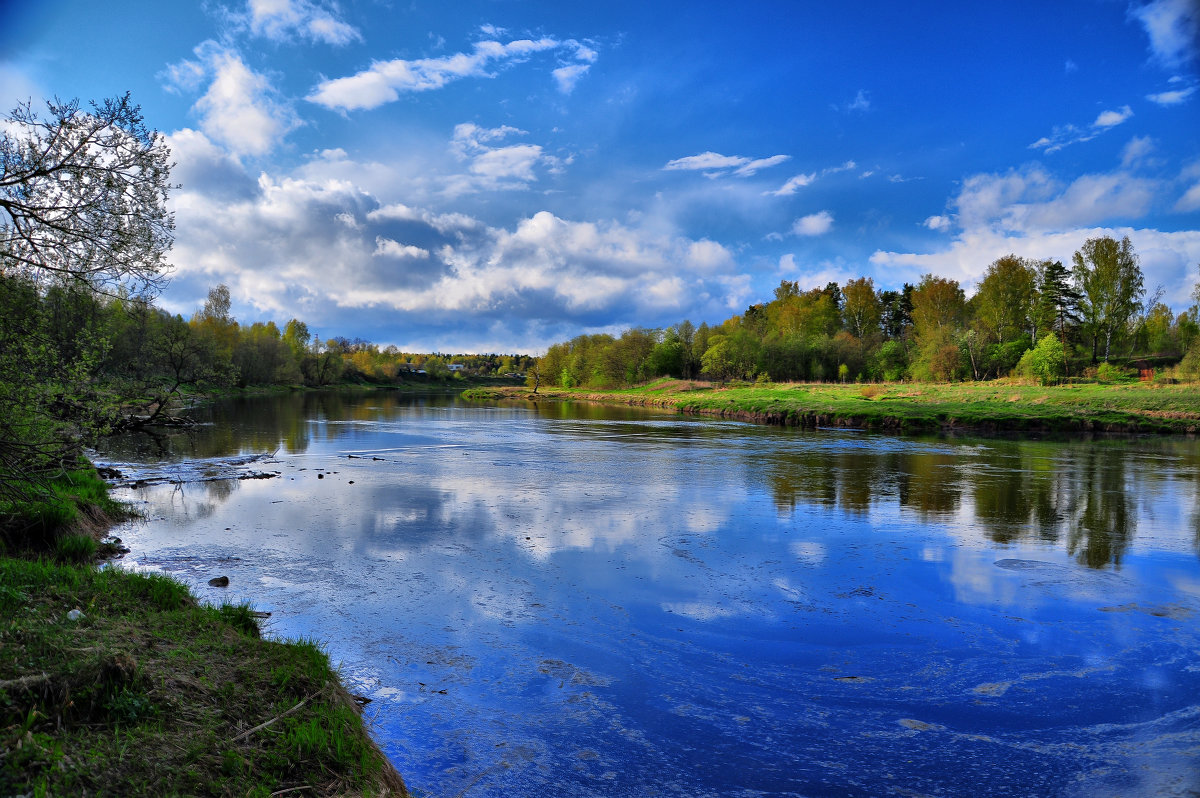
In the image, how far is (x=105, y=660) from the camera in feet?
13.6

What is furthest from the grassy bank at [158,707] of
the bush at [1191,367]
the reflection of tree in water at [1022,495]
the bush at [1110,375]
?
the bush at [1110,375]

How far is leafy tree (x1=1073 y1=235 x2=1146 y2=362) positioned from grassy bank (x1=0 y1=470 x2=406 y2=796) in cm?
7347

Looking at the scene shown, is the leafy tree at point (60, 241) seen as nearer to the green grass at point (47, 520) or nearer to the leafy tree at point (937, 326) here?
the green grass at point (47, 520)

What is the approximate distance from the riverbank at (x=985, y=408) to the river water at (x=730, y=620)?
66.7ft

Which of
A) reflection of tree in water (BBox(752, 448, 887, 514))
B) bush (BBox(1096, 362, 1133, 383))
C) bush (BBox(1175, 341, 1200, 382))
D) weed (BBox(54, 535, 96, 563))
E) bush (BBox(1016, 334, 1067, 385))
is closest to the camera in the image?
weed (BBox(54, 535, 96, 563))

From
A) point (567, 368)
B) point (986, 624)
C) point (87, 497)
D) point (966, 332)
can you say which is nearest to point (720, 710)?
point (986, 624)

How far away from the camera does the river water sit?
5082mm

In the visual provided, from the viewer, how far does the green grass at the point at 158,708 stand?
3.40 meters

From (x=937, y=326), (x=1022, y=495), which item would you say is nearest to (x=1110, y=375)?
(x=937, y=326)

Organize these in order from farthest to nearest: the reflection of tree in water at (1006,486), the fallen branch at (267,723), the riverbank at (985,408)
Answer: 1. the riverbank at (985,408)
2. the reflection of tree in water at (1006,486)
3. the fallen branch at (267,723)

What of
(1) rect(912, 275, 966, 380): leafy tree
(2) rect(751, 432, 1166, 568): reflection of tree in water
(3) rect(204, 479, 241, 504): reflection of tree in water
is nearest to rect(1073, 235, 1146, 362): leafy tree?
(1) rect(912, 275, 966, 380): leafy tree

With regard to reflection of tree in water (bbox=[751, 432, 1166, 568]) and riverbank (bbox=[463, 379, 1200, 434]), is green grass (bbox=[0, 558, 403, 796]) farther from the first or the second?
riverbank (bbox=[463, 379, 1200, 434])

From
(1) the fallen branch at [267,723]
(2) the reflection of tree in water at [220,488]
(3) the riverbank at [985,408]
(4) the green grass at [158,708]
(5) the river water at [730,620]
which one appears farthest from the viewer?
(3) the riverbank at [985,408]

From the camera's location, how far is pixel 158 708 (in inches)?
Result: 158
